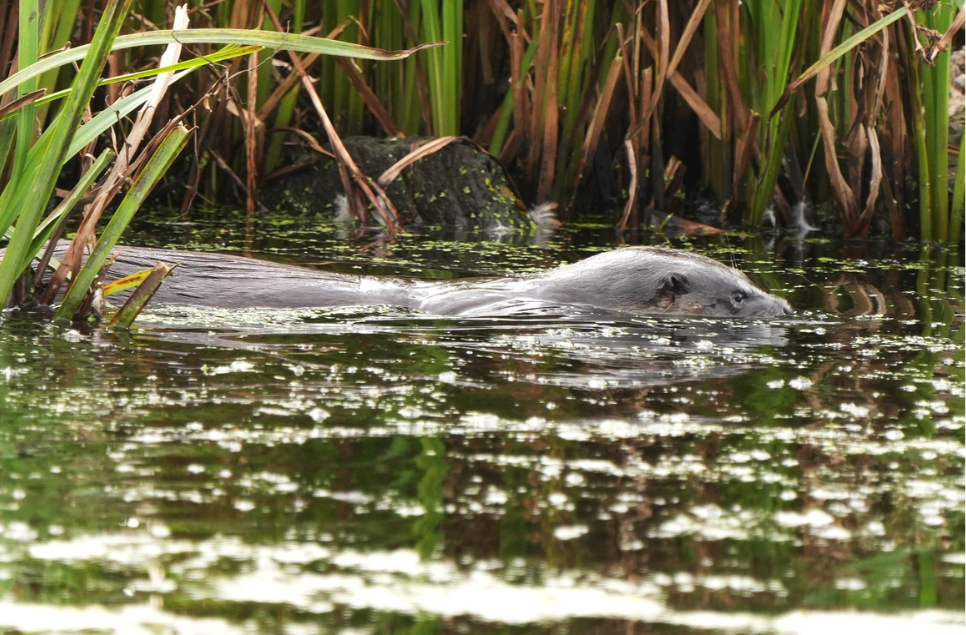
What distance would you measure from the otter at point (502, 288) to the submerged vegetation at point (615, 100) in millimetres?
1248

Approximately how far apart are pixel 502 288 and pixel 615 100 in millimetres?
2750

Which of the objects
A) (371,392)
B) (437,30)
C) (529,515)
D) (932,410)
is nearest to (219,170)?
(437,30)

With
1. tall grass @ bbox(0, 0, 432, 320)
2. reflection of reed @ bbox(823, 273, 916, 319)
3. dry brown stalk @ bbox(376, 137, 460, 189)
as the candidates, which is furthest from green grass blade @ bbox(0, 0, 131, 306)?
dry brown stalk @ bbox(376, 137, 460, 189)

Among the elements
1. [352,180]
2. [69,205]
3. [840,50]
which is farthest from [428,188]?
[69,205]

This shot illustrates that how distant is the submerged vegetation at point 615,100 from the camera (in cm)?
613

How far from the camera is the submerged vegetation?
6.13m

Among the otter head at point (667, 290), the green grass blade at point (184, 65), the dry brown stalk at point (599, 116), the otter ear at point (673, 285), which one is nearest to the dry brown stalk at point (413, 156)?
the dry brown stalk at point (599, 116)

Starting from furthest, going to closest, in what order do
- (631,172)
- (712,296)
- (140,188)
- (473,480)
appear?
(631,172) < (712,296) < (140,188) < (473,480)

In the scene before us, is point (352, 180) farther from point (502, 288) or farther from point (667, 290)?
point (667, 290)

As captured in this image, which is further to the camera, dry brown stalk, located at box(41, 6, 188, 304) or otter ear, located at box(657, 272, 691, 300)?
otter ear, located at box(657, 272, 691, 300)

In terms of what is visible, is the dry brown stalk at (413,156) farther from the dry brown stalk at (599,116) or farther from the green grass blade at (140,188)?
the green grass blade at (140,188)

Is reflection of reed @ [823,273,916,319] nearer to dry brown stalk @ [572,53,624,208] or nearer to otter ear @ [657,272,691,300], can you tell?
otter ear @ [657,272,691,300]

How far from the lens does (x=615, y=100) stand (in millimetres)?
6922

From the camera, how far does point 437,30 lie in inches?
249
